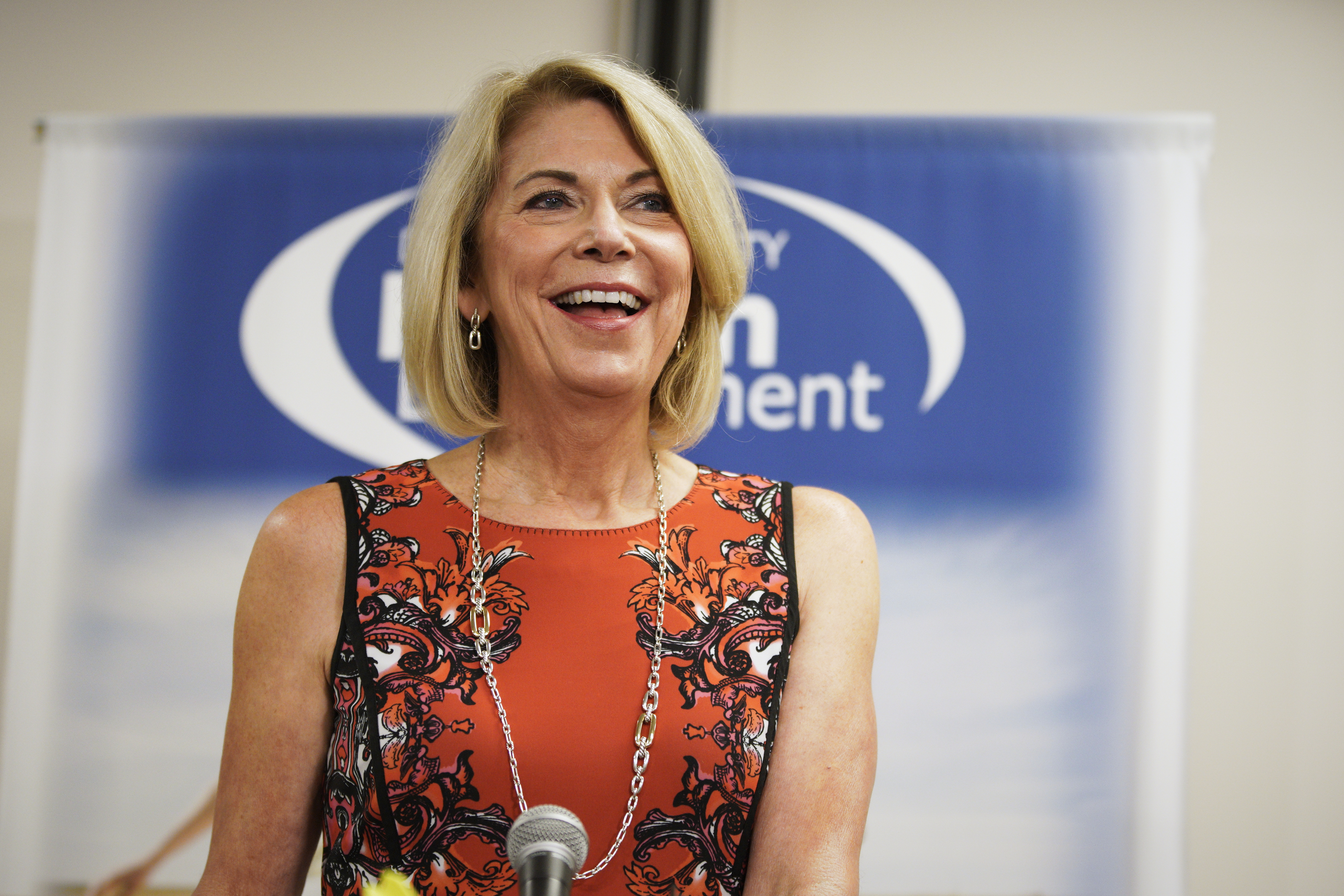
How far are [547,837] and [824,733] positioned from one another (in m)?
0.61

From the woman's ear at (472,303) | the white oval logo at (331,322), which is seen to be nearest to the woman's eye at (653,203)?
the woman's ear at (472,303)

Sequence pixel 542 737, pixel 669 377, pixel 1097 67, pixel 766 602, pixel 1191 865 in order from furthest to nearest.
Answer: pixel 1097 67 < pixel 1191 865 < pixel 669 377 < pixel 766 602 < pixel 542 737

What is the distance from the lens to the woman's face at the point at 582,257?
1.39 meters

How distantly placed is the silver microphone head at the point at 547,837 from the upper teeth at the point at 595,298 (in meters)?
0.75

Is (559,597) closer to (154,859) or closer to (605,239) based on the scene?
(605,239)

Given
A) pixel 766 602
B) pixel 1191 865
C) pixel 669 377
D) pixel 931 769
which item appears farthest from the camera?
pixel 1191 865

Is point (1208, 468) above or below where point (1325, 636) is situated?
above

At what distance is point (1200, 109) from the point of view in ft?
11.1

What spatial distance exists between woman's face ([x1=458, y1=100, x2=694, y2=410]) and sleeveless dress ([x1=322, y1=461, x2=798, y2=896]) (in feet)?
0.79

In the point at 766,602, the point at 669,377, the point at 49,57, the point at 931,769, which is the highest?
the point at 49,57

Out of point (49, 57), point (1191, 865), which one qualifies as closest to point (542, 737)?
point (1191, 865)

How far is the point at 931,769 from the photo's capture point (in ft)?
8.84

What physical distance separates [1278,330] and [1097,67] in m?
1.00

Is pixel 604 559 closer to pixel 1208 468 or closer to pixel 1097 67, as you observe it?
pixel 1208 468
